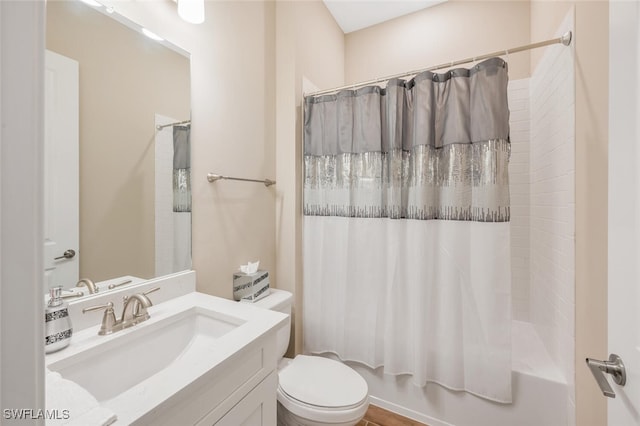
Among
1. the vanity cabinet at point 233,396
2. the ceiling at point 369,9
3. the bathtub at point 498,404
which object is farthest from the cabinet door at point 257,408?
the ceiling at point 369,9

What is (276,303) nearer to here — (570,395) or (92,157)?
(92,157)

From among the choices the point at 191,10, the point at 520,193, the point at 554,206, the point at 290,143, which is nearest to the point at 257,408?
the point at 290,143

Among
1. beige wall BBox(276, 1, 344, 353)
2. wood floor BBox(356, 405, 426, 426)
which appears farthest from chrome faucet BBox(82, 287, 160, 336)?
wood floor BBox(356, 405, 426, 426)

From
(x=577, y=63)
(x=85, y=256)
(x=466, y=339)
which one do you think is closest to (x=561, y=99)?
(x=577, y=63)

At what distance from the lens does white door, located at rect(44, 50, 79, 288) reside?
0.88 metres

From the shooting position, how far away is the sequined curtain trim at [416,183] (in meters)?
1.34

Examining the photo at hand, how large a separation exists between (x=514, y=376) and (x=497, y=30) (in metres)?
2.31

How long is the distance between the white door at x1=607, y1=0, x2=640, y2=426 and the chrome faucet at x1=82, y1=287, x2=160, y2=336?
1.30 meters

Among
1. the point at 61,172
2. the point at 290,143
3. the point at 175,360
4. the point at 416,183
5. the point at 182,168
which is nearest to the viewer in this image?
the point at 61,172

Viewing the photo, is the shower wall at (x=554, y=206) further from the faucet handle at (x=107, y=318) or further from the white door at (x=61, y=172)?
the white door at (x=61, y=172)

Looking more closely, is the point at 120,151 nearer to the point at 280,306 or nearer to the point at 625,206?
the point at 280,306

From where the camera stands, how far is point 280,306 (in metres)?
1.56

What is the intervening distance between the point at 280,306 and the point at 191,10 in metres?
1.49

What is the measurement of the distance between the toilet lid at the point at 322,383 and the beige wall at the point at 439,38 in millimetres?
2330
